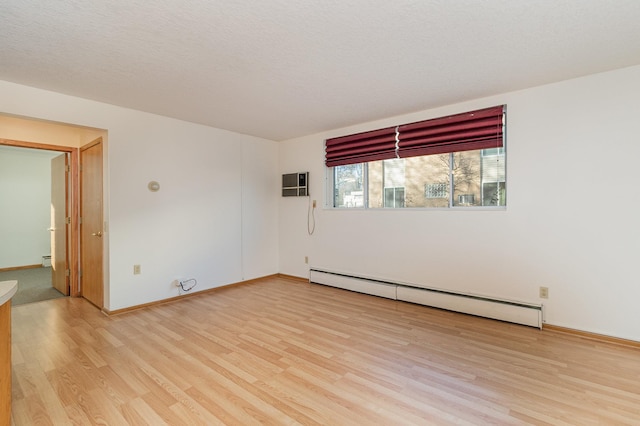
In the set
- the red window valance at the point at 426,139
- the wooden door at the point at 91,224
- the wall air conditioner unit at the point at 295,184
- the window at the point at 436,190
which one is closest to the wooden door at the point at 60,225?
the wooden door at the point at 91,224

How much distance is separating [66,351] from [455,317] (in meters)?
3.85

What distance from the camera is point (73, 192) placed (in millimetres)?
4348

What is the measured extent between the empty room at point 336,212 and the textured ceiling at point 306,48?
22 millimetres

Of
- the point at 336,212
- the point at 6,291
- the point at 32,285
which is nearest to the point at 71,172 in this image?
the point at 32,285

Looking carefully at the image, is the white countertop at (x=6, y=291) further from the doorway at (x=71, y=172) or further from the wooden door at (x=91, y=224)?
the doorway at (x=71, y=172)

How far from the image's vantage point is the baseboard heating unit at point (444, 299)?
311 centimetres

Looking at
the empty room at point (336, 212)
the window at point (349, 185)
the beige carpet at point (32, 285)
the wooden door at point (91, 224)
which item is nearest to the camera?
the empty room at point (336, 212)

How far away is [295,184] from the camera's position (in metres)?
5.21

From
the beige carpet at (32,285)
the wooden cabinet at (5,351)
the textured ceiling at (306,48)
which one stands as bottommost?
the beige carpet at (32,285)

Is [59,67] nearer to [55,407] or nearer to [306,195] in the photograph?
[55,407]

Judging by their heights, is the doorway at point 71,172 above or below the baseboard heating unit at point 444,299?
above

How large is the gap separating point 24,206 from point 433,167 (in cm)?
796

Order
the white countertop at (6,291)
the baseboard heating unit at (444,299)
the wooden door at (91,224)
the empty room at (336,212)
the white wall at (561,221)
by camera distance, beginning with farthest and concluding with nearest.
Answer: the wooden door at (91,224)
the baseboard heating unit at (444,299)
the white wall at (561,221)
the empty room at (336,212)
the white countertop at (6,291)

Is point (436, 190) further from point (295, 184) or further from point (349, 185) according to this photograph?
point (295, 184)
